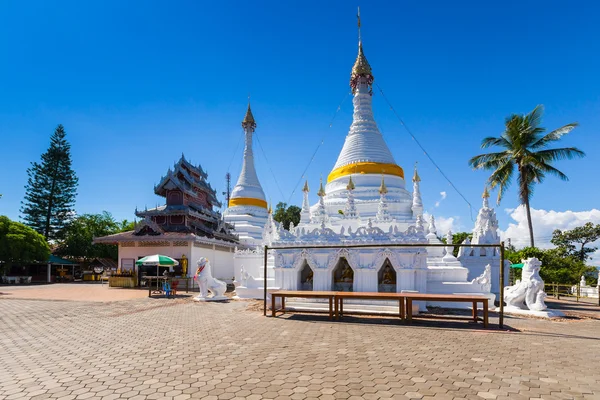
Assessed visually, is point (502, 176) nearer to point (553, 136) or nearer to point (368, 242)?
point (553, 136)

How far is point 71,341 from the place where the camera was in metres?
8.41

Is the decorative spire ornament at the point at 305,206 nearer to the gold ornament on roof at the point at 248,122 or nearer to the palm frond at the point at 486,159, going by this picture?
the palm frond at the point at 486,159

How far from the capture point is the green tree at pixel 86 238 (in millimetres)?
39000

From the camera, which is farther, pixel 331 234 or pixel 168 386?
pixel 331 234

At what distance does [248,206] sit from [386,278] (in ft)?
85.3

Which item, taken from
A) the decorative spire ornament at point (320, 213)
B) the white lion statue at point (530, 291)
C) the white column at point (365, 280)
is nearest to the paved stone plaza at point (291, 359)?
the white lion statue at point (530, 291)

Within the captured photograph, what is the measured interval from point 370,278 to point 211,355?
956 centimetres

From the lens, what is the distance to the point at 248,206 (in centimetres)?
4053

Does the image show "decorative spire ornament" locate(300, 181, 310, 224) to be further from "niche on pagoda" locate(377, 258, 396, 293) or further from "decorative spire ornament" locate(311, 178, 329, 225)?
"niche on pagoda" locate(377, 258, 396, 293)

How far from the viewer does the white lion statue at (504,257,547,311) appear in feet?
44.4

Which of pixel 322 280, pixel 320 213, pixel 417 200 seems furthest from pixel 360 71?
pixel 322 280

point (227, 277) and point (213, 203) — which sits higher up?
point (213, 203)

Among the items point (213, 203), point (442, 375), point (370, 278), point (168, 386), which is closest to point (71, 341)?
point (168, 386)

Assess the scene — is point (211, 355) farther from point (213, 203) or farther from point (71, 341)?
point (213, 203)
